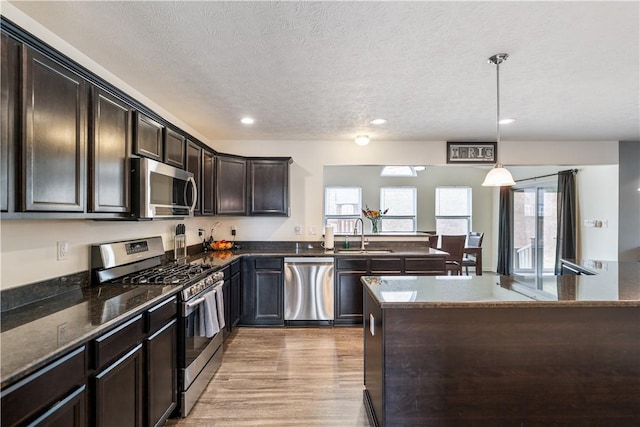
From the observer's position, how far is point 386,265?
418 cm

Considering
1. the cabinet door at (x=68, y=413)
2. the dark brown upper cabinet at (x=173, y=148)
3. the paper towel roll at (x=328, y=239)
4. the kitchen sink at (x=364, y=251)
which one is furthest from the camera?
the paper towel roll at (x=328, y=239)

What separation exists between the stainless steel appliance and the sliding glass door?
6.21m

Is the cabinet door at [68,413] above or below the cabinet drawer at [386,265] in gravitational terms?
below

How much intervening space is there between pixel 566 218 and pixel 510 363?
469cm

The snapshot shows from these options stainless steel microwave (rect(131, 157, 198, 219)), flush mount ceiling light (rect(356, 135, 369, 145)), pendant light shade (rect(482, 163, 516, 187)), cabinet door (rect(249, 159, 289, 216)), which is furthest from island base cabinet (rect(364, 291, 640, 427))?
flush mount ceiling light (rect(356, 135, 369, 145))

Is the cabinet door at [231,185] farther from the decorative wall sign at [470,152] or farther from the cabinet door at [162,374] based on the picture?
the decorative wall sign at [470,152]

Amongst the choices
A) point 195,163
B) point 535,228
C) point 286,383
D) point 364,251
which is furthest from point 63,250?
point 535,228

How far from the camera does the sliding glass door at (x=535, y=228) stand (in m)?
6.26

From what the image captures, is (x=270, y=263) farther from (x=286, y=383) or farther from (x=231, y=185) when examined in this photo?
(x=286, y=383)

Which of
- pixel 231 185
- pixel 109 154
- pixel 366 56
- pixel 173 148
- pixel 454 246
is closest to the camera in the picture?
pixel 109 154

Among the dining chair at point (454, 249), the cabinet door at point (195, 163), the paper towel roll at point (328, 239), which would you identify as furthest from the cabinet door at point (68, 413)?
the dining chair at point (454, 249)

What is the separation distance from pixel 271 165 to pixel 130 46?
7.95 feet

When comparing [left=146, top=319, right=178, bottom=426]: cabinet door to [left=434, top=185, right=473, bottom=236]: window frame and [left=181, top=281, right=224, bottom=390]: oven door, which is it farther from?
[left=434, top=185, right=473, bottom=236]: window frame

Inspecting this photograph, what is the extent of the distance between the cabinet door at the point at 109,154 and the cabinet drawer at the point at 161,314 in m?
0.66
